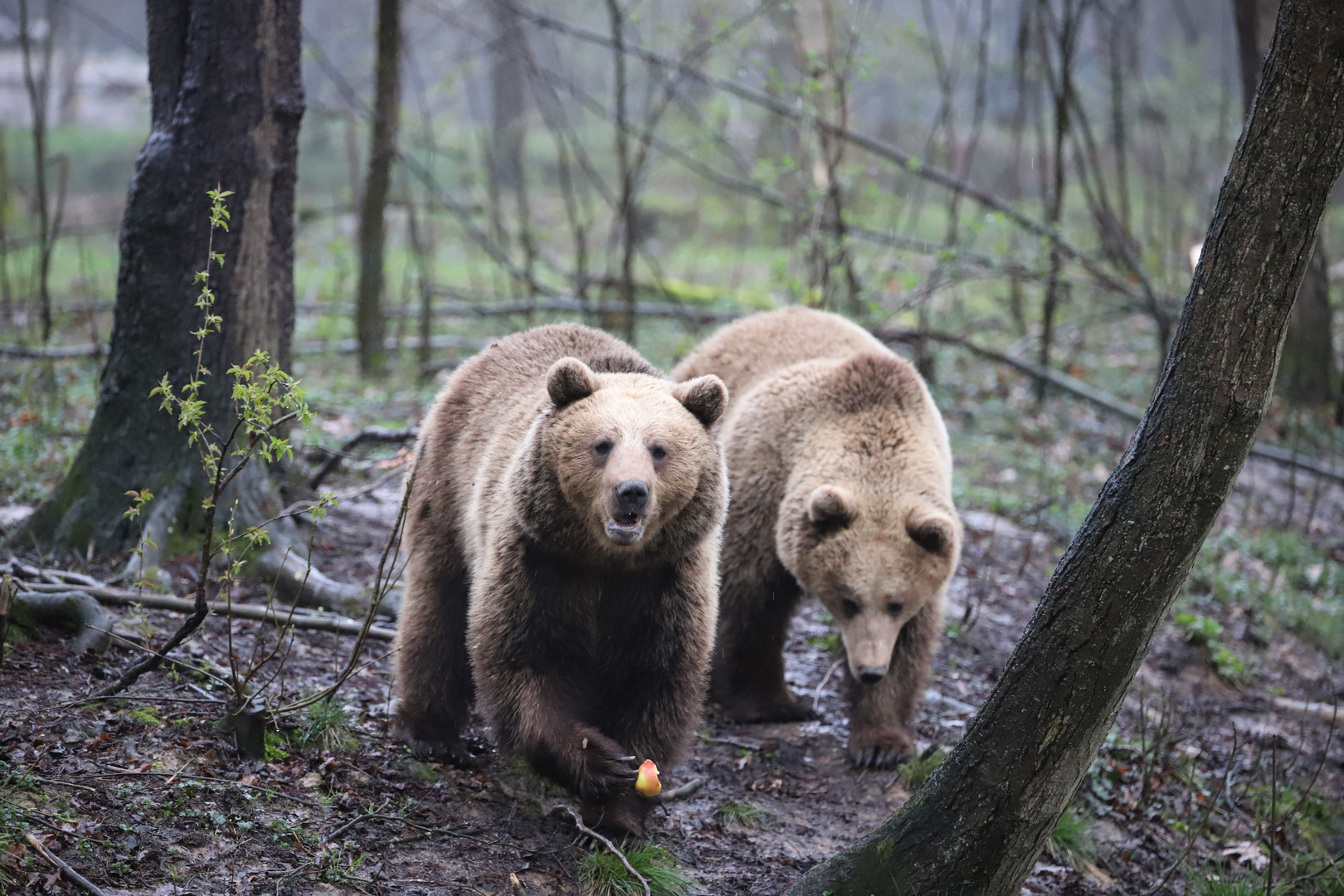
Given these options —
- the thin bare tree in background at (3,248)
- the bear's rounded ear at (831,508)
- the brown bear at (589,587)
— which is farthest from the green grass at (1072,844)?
the thin bare tree in background at (3,248)

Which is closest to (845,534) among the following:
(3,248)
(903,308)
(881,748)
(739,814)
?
(881,748)

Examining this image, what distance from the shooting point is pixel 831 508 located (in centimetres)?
560

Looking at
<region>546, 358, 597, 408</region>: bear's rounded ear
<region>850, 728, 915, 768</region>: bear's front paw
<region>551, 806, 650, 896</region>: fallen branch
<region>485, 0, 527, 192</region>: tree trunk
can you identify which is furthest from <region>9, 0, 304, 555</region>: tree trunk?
<region>485, 0, 527, 192</region>: tree trunk

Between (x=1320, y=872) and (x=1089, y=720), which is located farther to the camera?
(x=1320, y=872)

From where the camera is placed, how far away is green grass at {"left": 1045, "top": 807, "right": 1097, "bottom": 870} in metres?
4.96

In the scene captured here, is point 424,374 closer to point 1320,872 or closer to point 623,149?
point 623,149

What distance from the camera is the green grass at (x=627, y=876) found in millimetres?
4020

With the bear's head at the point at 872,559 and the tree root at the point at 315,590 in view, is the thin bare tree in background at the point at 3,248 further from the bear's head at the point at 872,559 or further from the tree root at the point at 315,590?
the bear's head at the point at 872,559

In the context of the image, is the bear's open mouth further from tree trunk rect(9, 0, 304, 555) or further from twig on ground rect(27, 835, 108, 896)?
tree trunk rect(9, 0, 304, 555)

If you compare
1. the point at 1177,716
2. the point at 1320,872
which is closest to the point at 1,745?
the point at 1320,872

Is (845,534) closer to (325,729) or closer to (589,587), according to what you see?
(589,587)

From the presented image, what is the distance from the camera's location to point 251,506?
5.93m

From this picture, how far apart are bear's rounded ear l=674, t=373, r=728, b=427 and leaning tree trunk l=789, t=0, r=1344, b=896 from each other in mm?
1573

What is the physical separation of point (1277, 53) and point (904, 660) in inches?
146
